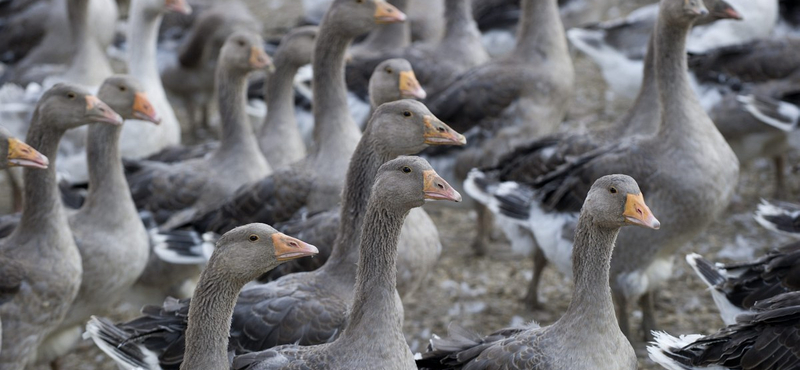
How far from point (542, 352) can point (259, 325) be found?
5.36ft

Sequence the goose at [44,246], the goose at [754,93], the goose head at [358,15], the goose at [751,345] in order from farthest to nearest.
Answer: the goose at [754,93] < the goose head at [358,15] < the goose at [44,246] < the goose at [751,345]

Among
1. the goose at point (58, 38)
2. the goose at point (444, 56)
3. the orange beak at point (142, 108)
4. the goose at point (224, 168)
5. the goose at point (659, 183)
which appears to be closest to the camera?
the goose at point (659, 183)

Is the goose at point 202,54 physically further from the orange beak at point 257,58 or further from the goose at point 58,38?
the orange beak at point 257,58

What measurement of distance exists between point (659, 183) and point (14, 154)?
415 centimetres

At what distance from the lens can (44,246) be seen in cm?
651

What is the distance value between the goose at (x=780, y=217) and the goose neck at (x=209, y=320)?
3932mm

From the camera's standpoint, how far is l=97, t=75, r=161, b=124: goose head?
24.9 ft

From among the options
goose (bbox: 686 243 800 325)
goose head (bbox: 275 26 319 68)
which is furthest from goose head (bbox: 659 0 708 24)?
goose head (bbox: 275 26 319 68)

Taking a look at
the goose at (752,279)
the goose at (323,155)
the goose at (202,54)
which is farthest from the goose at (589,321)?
the goose at (202,54)

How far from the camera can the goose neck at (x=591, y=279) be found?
5129mm

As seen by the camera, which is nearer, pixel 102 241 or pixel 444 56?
pixel 102 241

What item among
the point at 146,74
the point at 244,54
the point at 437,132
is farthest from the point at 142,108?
the point at 437,132

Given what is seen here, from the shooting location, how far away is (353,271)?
6.01m

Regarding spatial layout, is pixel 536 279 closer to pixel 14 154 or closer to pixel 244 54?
pixel 244 54
